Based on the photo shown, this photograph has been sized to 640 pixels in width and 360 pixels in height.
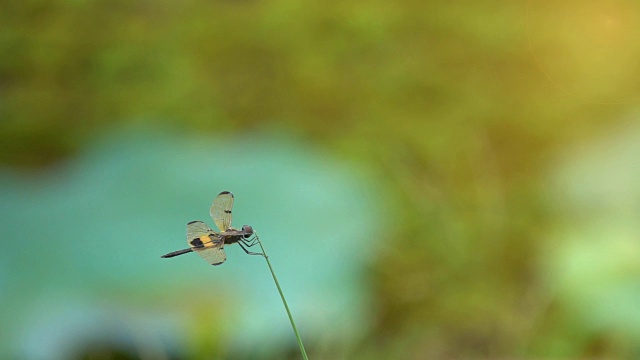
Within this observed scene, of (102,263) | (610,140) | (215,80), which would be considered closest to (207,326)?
(102,263)

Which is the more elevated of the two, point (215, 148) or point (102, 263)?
point (215, 148)

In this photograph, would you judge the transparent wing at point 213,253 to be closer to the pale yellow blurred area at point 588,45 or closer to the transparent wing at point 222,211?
the transparent wing at point 222,211

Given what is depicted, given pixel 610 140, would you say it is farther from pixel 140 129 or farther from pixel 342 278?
pixel 140 129

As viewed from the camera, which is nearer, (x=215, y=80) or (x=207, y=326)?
(x=207, y=326)

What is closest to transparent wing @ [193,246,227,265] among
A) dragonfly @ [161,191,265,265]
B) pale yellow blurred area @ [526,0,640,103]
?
dragonfly @ [161,191,265,265]

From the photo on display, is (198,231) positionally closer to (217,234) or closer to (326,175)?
(217,234)

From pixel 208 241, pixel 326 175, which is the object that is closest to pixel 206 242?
pixel 208 241
